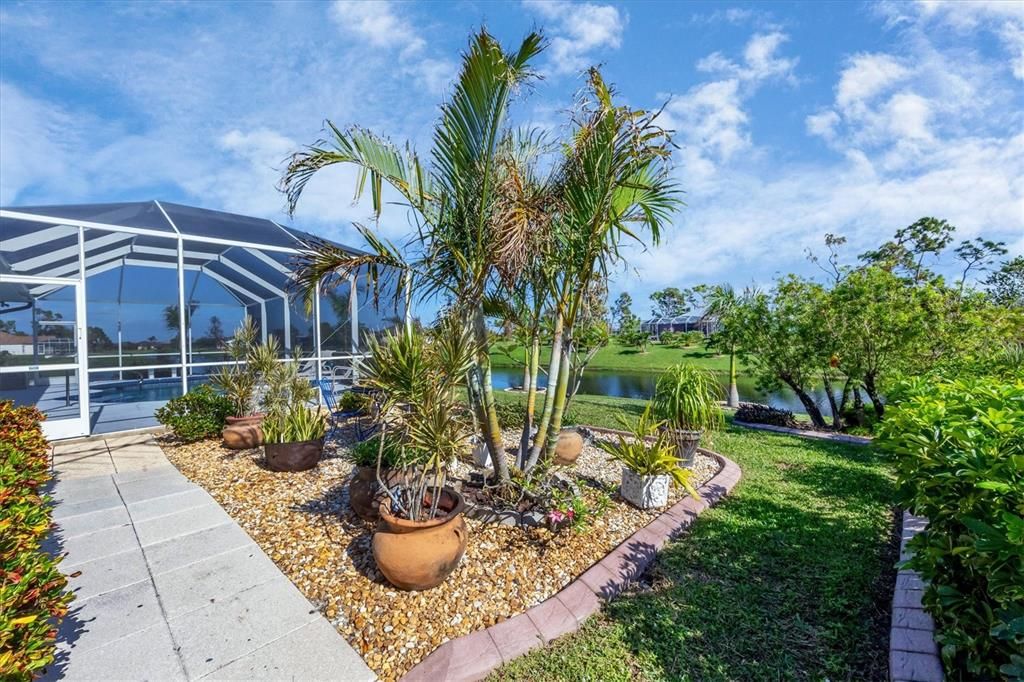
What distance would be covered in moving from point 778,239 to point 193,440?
20.6m

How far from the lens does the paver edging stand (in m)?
6.65

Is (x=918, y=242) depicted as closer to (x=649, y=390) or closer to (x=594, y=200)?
(x=649, y=390)

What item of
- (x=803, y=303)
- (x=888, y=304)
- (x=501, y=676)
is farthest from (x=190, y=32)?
(x=888, y=304)

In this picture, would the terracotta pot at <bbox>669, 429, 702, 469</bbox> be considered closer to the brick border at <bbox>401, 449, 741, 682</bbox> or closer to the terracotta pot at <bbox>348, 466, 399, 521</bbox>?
the brick border at <bbox>401, 449, 741, 682</bbox>

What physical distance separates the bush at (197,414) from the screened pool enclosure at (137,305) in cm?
54

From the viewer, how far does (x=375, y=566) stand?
2648 mm

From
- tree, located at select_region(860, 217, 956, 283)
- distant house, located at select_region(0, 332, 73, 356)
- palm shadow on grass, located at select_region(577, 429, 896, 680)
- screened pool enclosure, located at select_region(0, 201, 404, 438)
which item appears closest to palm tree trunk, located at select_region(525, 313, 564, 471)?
palm shadow on grass, located at select_region(577, 429, 896, 680)

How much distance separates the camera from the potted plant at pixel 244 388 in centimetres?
526

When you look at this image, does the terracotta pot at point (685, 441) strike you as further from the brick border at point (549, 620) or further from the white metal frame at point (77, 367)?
the white metal frame at point (77, 367)

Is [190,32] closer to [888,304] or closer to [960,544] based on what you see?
[960,544]

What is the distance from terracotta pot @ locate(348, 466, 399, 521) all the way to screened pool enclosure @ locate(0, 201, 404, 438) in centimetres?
103

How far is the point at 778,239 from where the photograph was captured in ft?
57.9

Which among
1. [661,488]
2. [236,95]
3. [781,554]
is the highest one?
[236,95]

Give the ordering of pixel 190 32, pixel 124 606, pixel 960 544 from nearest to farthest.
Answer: pixel 960 544 < pixel 124 606 < pixel 190 32
